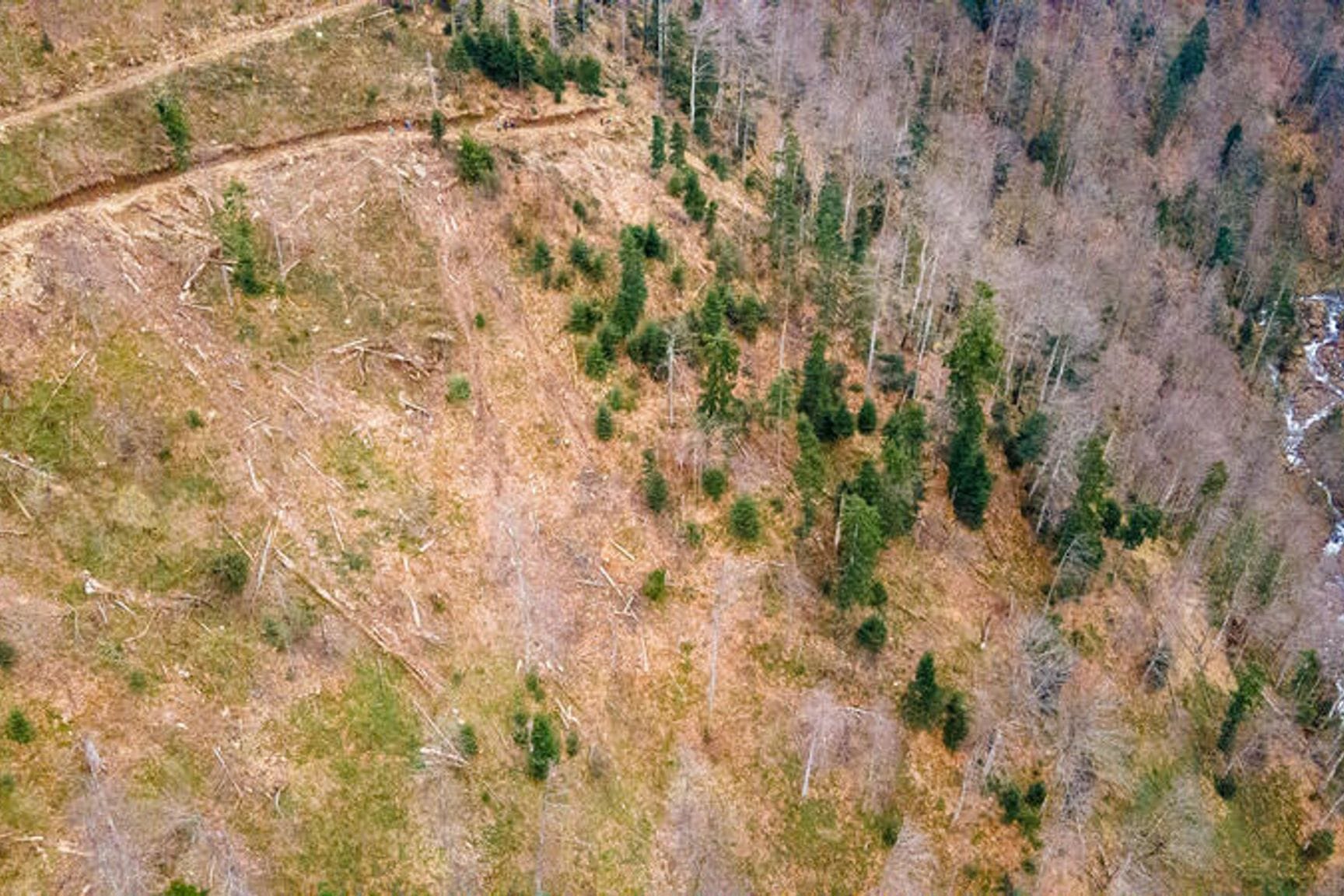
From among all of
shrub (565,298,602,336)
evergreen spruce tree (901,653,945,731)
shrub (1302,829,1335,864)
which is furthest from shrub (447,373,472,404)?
shrub (1302,829,1335,864)

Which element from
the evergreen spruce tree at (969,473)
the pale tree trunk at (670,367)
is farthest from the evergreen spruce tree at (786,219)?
the evergreen spruce tree at (969,473)

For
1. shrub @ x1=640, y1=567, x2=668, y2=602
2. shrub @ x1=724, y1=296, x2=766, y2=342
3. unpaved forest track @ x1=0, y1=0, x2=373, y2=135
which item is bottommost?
shrub @ x1=640, y1=567, x2=668, y2=602

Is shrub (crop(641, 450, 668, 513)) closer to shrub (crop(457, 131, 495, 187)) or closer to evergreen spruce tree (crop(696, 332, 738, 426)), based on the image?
evergreen spruce tree (crop(696, 332, 738, 426))

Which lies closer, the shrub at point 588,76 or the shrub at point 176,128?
the shrub at point 176,128

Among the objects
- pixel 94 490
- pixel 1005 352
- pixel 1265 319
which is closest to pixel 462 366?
pixel 94 490

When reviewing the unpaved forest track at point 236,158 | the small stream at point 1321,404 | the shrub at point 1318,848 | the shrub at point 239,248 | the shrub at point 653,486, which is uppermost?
the unpaved forest track at point 236,158

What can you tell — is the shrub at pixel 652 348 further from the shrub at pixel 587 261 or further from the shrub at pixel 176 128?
the shrub at pixel 176 128

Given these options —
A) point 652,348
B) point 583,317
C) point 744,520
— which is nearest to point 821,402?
point 744,520

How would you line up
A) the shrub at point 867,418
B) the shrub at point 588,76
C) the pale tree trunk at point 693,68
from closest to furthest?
the shrub at point 867,418 → the shrub at point 588,76 → the pale tree trunk at point 693,68
